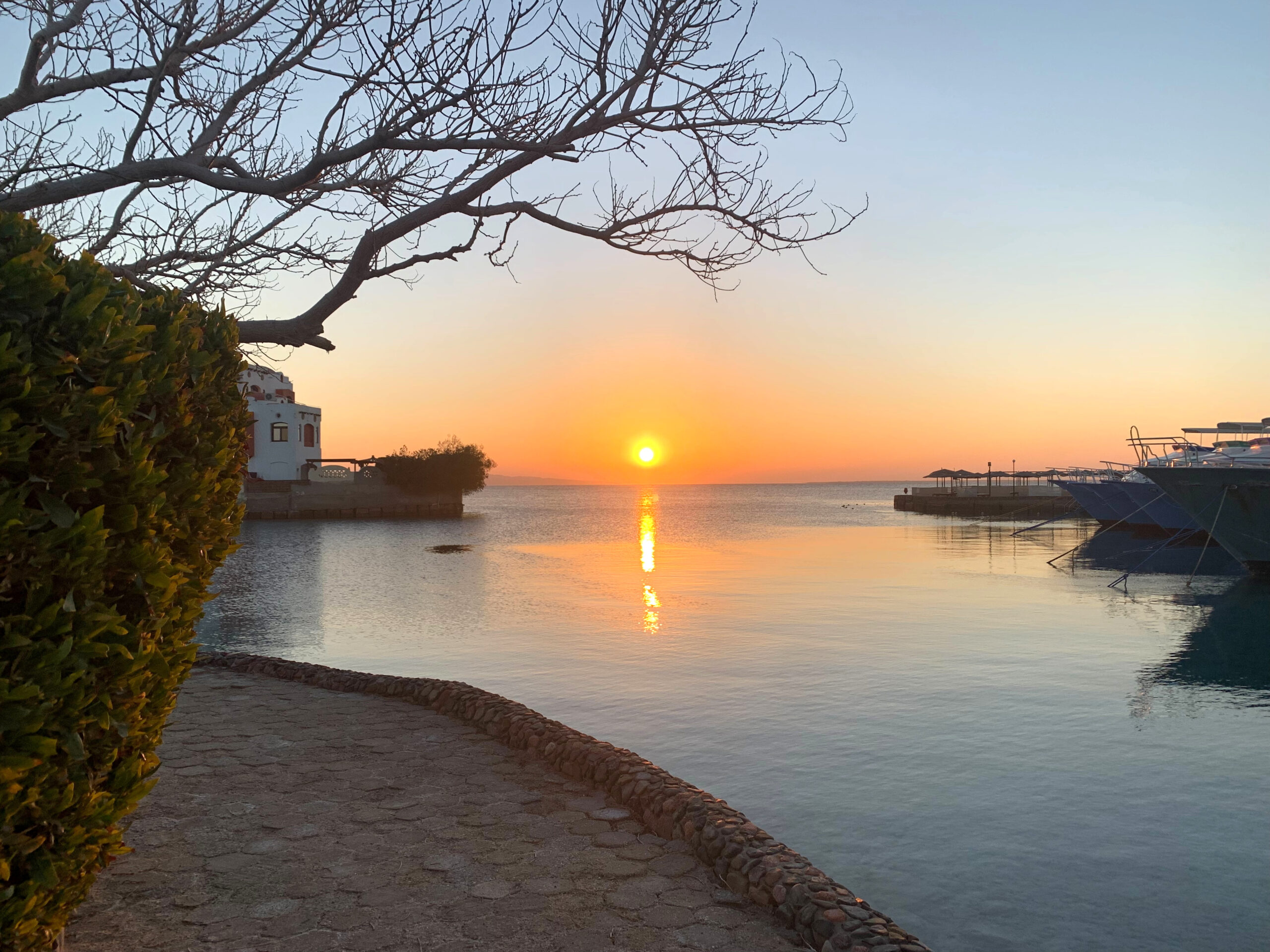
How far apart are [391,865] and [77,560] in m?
2.43

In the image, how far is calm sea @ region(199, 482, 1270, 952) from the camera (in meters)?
5.92

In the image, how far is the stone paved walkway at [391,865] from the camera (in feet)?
12.9

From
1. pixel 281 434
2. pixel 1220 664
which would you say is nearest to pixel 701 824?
pixel 1220 664

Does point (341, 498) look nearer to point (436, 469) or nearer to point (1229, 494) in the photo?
point (436, 469)

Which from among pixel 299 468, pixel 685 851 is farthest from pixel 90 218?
pixel 299 468

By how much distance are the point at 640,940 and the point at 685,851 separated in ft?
3.33

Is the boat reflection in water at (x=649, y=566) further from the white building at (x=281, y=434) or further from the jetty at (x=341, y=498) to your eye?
the white building at (x=281, y=434)

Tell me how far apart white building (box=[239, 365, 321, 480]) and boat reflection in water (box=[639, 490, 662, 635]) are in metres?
26.5

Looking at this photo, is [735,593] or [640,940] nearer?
[640,940]

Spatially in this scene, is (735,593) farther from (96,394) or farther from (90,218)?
(96,394)

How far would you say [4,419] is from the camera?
8.59ft

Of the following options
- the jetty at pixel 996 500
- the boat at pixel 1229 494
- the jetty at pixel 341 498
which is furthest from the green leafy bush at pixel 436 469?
the boat at pixel 1229 494

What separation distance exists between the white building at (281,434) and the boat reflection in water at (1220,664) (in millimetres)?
60469

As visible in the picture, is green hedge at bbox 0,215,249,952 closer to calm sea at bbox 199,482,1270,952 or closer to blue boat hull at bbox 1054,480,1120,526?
calm sea at bbox 199,482,1270,952
